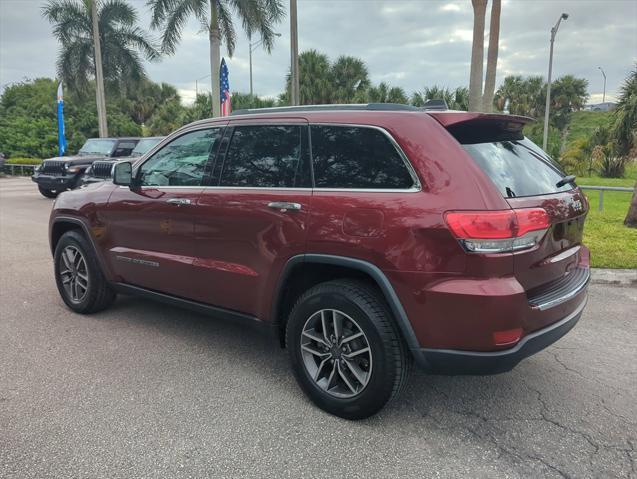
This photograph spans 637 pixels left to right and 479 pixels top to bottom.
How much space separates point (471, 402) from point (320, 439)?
41.1 inches

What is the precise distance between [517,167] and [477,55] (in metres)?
9.46

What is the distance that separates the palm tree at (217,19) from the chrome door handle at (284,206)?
60.9 feet

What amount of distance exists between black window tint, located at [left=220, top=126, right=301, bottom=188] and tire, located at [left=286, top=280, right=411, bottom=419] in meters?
0.78

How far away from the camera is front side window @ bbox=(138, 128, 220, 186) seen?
12.8ft

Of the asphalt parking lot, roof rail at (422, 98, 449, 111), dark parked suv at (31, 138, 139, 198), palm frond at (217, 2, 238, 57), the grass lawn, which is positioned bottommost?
the asphalt parking lot

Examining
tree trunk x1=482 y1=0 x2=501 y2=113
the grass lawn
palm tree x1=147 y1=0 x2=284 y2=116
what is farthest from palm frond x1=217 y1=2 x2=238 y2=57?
the grass lawn

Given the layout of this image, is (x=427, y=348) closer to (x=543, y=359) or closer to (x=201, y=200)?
(x=543, y=359)

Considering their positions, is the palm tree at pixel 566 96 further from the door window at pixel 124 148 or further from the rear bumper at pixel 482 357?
the rear bumper at pixel 482 357

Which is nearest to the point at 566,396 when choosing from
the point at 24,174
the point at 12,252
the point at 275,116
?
the point at 275,116

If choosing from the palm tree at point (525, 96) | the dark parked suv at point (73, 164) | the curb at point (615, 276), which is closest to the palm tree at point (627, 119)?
the curb at point (615, 276)

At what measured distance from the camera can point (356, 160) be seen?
10.1 ft

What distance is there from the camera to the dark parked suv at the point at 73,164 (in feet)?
47.6

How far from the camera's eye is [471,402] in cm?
333

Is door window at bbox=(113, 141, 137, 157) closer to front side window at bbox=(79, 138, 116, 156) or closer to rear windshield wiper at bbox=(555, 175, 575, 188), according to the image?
front side window at bbox=(79, 138, 116, 156)
